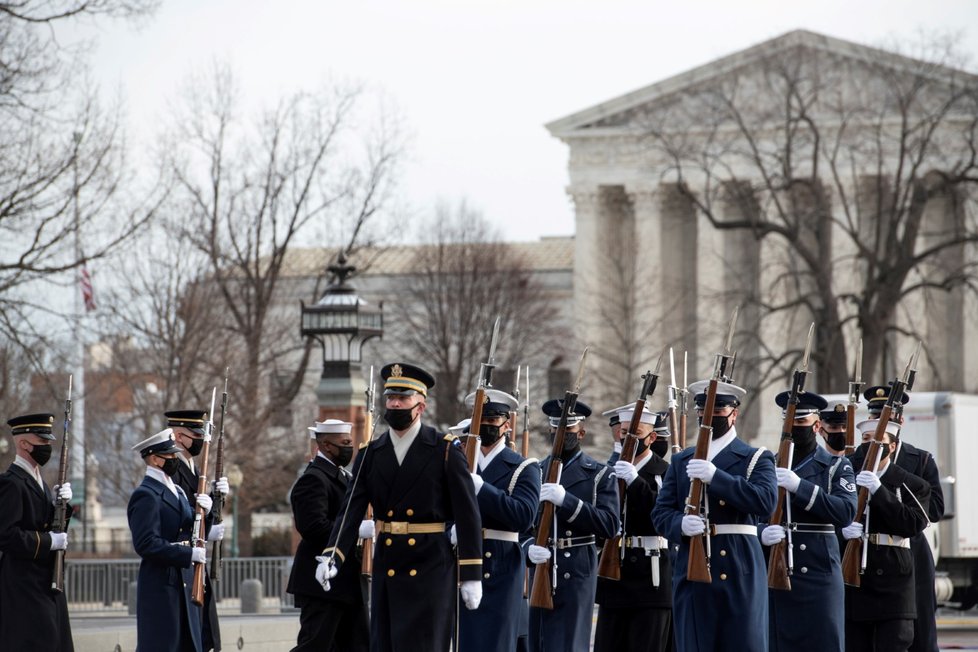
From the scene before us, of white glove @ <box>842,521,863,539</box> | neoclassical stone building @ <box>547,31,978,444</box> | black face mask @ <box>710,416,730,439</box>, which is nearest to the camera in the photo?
black face mask @ <box>710,416,730,439</box>

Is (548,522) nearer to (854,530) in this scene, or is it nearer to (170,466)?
(854,530)

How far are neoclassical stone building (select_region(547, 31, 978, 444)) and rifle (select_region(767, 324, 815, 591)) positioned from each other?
3026 cm

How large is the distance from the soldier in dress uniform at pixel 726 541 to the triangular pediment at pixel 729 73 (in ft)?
106

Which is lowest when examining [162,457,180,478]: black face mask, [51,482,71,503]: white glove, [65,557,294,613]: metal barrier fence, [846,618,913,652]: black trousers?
[65,557,294,613]: metal barrier fence

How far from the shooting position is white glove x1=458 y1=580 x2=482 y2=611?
11.5 m

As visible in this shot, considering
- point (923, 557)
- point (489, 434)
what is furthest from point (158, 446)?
point (923, 557)

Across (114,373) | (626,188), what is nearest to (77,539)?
(114,373)

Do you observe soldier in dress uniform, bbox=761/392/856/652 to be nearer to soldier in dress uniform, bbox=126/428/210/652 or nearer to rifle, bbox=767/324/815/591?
rifle, bbox=767/324/815/591

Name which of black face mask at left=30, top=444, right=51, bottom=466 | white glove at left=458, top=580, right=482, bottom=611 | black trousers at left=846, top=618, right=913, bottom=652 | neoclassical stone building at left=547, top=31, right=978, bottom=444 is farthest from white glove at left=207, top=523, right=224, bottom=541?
neoclassical stone building at left=547, top=31, right=978, bottom=444

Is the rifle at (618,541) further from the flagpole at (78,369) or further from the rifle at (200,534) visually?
the flagpole at (78,369)

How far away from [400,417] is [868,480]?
13.1 ft

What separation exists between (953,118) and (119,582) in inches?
1313

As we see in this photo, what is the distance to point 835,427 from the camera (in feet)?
49.6

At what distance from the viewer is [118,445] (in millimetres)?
40250
